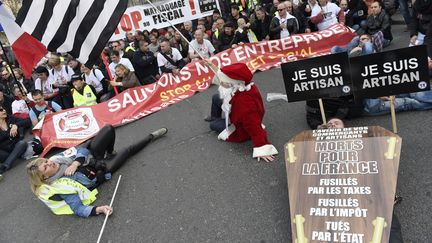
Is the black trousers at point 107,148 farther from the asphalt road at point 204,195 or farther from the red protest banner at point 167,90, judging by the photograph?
the red protest banner at point 167,90

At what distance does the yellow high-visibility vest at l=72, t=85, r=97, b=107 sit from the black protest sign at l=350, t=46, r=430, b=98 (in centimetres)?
532

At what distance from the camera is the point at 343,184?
10.2 ft

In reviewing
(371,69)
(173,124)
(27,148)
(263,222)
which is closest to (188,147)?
(173,124)

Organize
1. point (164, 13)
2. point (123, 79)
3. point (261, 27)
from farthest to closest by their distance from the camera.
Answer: point (164, 13) < point (261, 27) < point (123, 79)

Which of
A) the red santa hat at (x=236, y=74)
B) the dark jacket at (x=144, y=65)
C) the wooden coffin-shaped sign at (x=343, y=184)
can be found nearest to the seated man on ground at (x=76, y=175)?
the red santa hat at (x=236, y=74)

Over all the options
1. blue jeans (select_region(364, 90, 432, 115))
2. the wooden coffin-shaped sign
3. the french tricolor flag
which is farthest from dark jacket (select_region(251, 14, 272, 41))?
the wooden coffin-shaped sign

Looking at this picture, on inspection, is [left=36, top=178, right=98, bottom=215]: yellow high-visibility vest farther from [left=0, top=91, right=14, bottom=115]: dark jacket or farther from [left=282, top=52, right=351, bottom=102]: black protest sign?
[left=0, top=91, right=14, bottom=115]: dark jacket

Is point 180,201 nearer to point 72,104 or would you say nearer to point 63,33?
point 63,33

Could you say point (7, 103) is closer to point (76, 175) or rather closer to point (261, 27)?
point (76, 175)

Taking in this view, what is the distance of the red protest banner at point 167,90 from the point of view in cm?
659

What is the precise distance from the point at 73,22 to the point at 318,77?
3.15 m

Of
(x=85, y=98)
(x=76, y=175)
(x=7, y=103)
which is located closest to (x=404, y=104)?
(x=76, y=175)

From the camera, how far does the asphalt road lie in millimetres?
3539

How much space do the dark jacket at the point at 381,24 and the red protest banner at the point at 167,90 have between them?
628 millimetres
